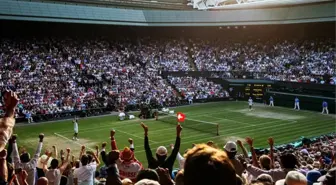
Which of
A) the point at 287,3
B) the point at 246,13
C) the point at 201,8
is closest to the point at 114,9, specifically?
the point at 201,8

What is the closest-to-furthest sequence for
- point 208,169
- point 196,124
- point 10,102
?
point 208,169
point 10,102
point 196,124

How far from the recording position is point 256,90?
4694cm

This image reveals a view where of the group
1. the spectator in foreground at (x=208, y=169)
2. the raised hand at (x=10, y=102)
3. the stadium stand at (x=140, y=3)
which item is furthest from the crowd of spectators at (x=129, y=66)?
the spectator in foreground at (x=208, y=169)

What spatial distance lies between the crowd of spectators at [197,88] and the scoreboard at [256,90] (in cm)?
269

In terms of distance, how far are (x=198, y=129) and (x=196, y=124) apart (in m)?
1.92

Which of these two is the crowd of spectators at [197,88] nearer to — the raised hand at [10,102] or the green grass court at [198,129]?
the green grass court at [198,129]

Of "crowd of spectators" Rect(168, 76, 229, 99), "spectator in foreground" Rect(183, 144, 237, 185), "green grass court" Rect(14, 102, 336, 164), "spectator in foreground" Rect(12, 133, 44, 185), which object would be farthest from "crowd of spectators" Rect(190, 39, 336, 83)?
"spectator in foreground" Rect(183, 144, 237, 185)

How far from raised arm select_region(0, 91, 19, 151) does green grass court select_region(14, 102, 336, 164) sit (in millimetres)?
18304

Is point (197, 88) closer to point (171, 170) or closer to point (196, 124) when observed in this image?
point (196, 124)

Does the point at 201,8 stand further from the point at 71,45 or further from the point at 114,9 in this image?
the point at 71,45

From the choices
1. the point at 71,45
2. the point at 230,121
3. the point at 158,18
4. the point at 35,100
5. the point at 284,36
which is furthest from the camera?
the point at 284,36

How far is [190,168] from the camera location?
3090mm

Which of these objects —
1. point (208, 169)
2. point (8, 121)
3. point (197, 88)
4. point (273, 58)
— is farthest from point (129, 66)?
point (208, 169)

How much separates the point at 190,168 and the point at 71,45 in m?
48.3
